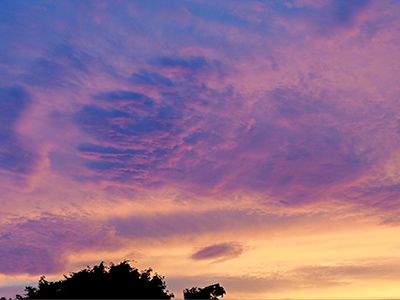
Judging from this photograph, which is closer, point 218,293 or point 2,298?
point 218,293

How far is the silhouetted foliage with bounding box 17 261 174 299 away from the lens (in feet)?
211

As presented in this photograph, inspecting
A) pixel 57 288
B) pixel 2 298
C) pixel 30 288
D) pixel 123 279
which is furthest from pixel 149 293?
pixel 2 298

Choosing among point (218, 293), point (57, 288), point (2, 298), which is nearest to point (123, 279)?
point (57, 288)

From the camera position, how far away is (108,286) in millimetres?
64875

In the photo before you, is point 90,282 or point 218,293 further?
point 218,293

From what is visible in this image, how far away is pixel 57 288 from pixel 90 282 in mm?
7521

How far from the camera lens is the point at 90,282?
65562 millimetres

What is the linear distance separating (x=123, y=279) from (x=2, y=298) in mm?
35791

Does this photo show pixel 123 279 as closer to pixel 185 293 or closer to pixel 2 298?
pixel 185 293

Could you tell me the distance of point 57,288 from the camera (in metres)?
69.4

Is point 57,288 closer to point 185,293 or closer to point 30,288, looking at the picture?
point 30,288

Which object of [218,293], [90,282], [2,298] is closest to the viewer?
[90,282]

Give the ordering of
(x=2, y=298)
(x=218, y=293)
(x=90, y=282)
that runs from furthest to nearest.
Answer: (x=2, y=298) < (x=218, y=293) < (x=90, y=282)

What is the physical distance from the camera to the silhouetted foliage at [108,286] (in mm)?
64250
